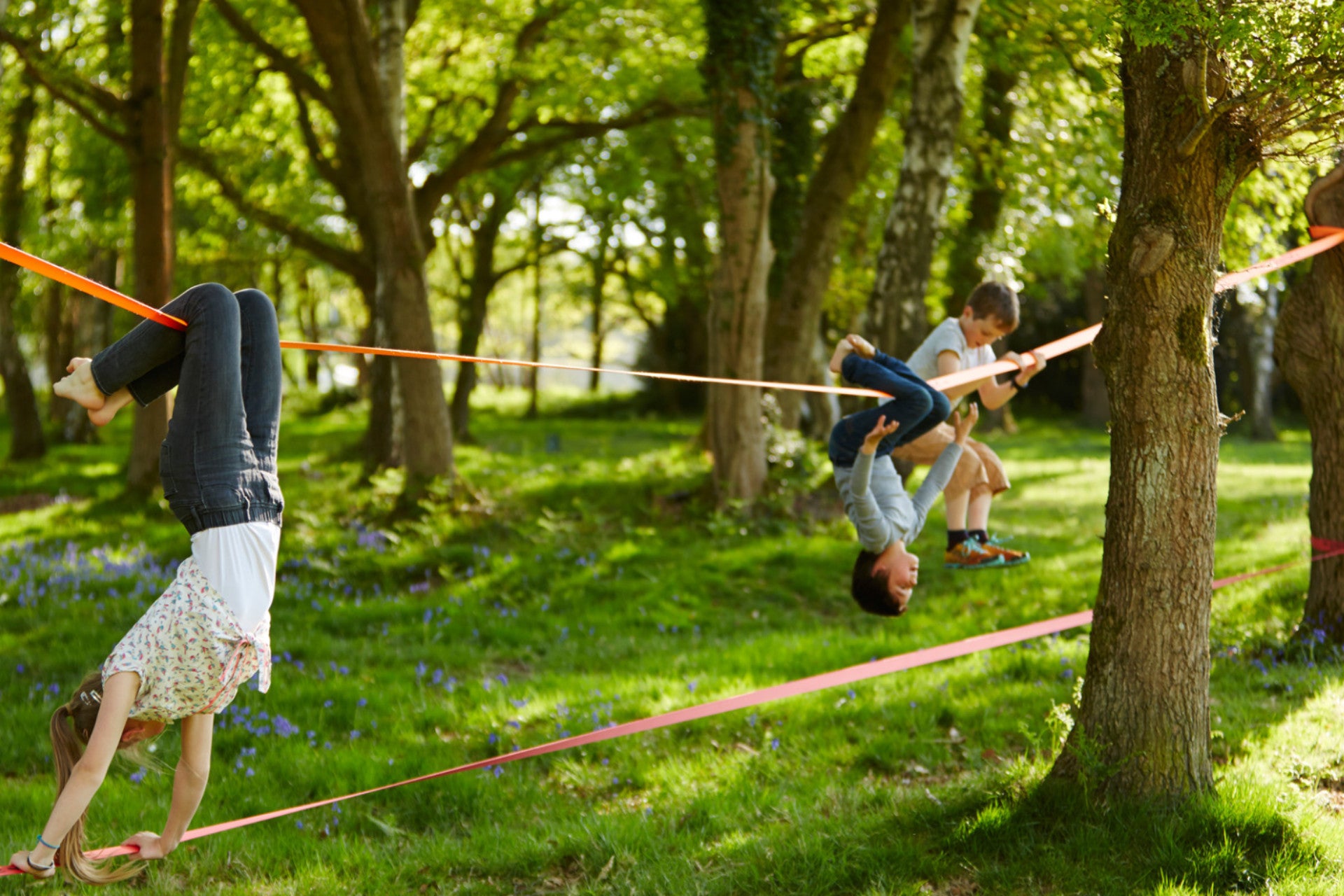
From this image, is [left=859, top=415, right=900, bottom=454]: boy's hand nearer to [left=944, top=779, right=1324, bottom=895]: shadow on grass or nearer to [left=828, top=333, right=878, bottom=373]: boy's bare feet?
[left=828, top=333, right=878, bottom=373]: boy's bare feet

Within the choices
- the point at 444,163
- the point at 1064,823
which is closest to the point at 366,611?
the point at 1064,823

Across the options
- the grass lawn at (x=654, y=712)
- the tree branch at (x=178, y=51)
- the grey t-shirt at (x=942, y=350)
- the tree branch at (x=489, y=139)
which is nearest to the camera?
the grass lawn at (x=654, y=712)

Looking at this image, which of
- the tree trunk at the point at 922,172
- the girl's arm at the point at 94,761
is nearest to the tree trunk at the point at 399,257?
the tree trunk at the point at 922,172

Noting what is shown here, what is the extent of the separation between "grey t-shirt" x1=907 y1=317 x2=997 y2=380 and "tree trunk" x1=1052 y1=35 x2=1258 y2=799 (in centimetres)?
95

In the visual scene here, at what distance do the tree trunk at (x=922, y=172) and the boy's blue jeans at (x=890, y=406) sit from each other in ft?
19.8

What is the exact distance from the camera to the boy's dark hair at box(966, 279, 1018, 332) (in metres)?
5.04

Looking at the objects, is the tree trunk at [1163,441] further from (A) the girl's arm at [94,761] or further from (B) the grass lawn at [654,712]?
(A) the girl's arm at [94,761]

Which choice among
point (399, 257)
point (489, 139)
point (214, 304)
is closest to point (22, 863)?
point (214, 304)

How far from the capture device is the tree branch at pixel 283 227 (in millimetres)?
15477

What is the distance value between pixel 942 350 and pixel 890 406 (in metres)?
0.91

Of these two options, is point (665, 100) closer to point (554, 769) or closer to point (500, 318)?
point (554, 769)

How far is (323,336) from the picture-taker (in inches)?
2138

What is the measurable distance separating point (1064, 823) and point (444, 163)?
1852cm

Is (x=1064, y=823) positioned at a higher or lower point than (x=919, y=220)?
lower
